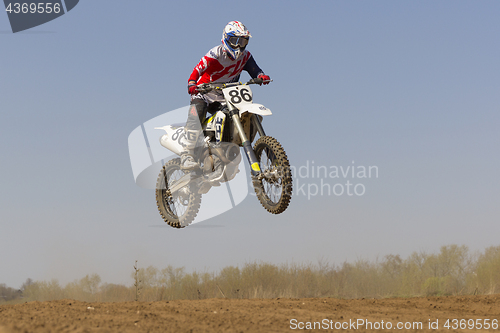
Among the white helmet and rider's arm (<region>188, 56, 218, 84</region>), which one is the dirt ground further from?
the white helmet

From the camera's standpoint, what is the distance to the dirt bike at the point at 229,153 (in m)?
9.59

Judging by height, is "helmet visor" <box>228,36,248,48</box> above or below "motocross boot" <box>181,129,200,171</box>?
above

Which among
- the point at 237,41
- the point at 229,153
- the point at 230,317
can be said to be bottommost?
the point at 230,317

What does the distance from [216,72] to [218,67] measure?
5.2 inches

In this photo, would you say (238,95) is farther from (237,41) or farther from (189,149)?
(189,149)

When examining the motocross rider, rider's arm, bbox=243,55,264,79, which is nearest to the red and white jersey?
the motocross rider

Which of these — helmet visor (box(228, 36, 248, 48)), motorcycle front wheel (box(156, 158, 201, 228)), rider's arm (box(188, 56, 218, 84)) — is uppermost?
helmet visor (box(228, 36, 248, 48))

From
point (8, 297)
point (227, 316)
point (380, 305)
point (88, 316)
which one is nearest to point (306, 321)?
point (227, 316)

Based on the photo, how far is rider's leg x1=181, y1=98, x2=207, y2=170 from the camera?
1114cm

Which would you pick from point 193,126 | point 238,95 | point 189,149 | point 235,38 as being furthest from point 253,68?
point 189,149

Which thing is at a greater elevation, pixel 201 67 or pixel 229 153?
pixel 201 67

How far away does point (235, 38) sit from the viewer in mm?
10391

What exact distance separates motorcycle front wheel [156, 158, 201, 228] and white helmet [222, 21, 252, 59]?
11.8ft

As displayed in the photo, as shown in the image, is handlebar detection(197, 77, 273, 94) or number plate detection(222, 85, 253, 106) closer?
number plate detection(222, 85, 253, 106)
